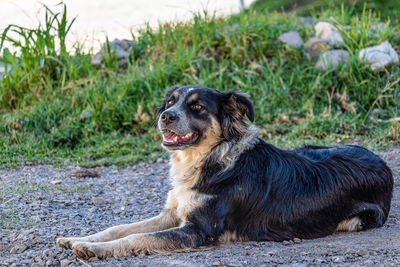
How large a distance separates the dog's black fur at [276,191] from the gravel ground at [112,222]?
143 millimetres

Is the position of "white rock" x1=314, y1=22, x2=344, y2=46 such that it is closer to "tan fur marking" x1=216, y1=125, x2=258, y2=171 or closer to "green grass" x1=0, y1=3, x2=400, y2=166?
"green grass" x1=0, y1=3, x2=400, y2=166

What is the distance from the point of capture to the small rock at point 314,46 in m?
9.64

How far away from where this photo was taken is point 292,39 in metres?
9.78

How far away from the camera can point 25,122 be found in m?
8.52

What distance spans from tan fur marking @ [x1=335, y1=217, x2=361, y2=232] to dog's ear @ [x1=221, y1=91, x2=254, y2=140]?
3.71ft

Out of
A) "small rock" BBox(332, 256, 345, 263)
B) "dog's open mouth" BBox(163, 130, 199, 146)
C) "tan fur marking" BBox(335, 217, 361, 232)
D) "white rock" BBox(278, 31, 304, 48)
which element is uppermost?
"white rock" BBox(278, 31, 304, 48)

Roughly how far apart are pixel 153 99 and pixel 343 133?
3.20 metres

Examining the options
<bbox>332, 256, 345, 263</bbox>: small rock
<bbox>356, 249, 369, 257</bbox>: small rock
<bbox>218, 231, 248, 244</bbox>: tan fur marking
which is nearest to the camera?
<bbox>332, 256, 345, 263</bbox>: small rock

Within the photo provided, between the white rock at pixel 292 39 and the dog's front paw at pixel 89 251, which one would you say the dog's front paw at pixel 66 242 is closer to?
the dog's front paw at pixel 89 251

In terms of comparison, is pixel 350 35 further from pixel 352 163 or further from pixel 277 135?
pixel 352 163

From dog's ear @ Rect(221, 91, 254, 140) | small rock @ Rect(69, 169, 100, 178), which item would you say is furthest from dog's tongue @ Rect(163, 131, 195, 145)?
small rock @ Rect(69, 169, 100, 178)

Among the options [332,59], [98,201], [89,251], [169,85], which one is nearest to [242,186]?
[89,251]

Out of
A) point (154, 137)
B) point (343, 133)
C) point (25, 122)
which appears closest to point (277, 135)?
point (343, 133)

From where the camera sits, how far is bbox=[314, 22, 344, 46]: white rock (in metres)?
9.70
